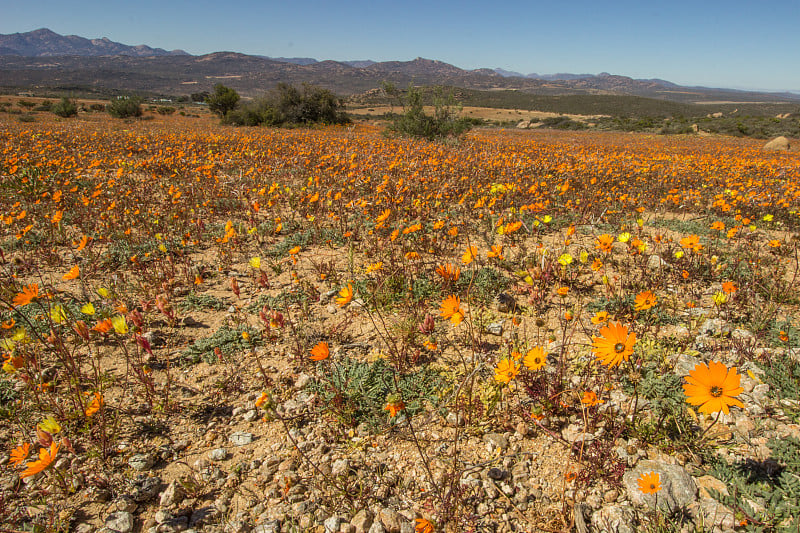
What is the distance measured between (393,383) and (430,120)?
43.6 ft

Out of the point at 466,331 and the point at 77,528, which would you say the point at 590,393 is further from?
the point at 77,528

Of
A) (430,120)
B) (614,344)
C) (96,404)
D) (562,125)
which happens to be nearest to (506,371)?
(614,344)

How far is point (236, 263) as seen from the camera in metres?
4.73

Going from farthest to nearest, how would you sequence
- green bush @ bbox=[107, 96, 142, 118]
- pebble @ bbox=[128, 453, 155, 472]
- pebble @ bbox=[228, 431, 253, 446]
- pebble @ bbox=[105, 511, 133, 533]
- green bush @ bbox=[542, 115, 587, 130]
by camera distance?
green bush @ bbox=[542, 115, 587, 130]
green bush @ bbox=[107, 96, 142, 118]
pebble @ bbox=[228, 431, 253, 446]
pebble @ bbox=[128, 453, 155, 472]
pebble @ bbox=[105, 511, 133, 533]

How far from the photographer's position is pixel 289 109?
80.6ft

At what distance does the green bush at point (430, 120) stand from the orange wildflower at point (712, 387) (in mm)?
13232

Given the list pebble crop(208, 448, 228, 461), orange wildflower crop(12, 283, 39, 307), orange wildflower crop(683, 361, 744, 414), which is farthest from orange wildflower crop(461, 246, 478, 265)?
orange wildflower crop(12, 283, 39, 307)

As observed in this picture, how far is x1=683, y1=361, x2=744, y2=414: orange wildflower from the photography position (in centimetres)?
167

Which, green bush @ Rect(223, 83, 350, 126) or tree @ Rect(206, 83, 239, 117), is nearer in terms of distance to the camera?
green bush @ Rect(223, 83, 350, 126)

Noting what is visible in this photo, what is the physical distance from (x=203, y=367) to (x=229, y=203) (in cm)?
428

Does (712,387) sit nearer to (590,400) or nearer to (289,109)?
(590,400)

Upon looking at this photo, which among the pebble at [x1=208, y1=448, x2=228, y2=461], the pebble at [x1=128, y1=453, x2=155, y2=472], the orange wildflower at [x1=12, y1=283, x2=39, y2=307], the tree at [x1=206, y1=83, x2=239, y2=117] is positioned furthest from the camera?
the tree at [x1=206, y1=83, x2=239, y2=117]

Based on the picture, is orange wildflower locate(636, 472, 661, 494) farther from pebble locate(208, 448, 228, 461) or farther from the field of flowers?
pebble locate(208, 448, 228, 461)

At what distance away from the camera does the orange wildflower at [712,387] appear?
5.46 ft
